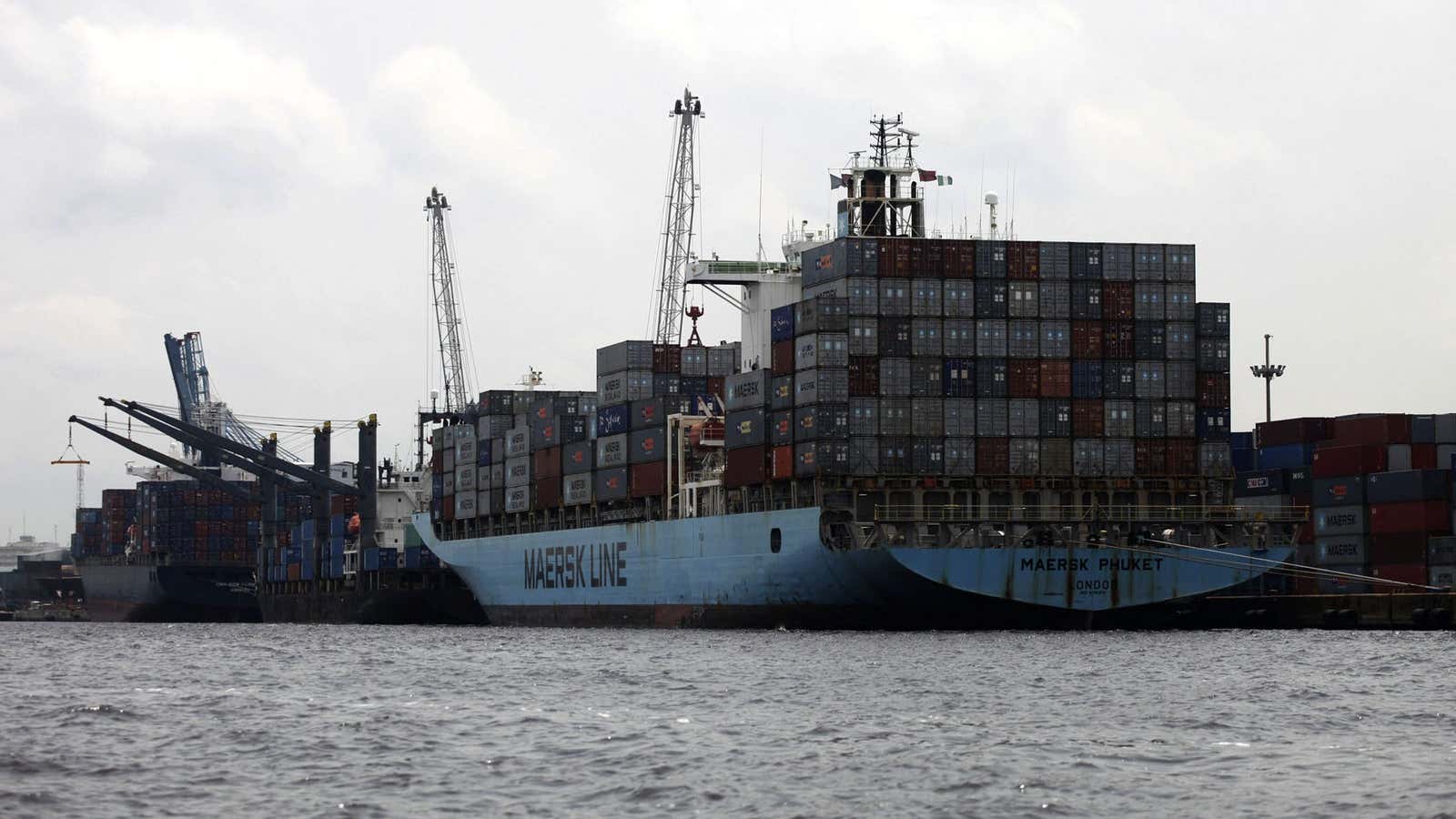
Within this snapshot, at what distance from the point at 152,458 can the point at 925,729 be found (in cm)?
10207

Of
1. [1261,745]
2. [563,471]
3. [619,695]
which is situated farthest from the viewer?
[563,471]

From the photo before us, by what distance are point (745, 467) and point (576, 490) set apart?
718 inches

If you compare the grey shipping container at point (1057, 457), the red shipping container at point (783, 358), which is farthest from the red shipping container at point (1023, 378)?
the red shipping container at point (783, 358)

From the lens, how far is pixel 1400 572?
85.1 m

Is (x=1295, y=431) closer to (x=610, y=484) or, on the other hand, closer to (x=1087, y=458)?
(x=1087, y=458)

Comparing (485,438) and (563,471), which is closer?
(563,471)

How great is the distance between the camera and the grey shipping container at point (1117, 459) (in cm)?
7975

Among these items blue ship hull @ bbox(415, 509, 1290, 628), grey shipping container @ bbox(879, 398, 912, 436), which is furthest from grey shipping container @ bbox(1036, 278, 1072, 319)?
blue ship hull @ bbox(415, 509, 1290, 628)

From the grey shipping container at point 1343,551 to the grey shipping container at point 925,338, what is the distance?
21455mm

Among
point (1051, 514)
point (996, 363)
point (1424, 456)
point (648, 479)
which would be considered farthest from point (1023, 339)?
point (1424, 456)

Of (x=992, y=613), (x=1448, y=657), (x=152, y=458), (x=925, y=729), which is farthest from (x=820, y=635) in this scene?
(x=152, y=458)

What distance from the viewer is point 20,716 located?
147ft

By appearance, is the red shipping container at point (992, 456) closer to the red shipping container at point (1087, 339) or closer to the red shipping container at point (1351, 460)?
the red shipping container at point (1087, 339)

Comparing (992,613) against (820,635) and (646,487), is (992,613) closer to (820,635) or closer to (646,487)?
(820,635)
